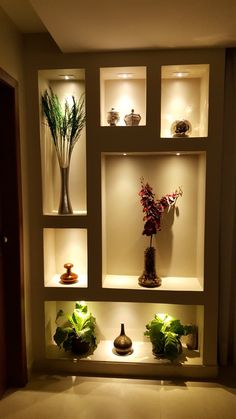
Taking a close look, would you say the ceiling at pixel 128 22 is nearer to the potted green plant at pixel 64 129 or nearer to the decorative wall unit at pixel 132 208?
the decorative wall unit at pixel 132 208

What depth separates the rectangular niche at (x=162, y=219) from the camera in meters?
2.21

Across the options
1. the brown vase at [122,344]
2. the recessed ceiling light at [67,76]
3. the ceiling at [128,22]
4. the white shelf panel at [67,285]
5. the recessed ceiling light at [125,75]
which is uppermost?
the ceiling at [128,22]

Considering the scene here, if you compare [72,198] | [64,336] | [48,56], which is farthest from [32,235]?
[48,56]

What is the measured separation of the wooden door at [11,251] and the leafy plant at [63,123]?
0.25 meters

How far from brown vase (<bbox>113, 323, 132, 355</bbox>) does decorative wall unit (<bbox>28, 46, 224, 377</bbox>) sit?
1.7 inches

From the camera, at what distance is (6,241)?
6.27 feet

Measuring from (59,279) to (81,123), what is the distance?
117 cm

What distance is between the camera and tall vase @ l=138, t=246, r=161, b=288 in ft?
6.93

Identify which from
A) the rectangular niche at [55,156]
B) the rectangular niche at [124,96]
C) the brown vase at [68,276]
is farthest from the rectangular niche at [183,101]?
the brown vase at [68,276]

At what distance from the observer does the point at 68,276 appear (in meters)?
2.18

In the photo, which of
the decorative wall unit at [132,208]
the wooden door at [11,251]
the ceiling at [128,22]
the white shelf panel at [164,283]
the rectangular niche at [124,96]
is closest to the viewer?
the ceiling at [128,22]

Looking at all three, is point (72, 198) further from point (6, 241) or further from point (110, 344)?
point (110, 344)

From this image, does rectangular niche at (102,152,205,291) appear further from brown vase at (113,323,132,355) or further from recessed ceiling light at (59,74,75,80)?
recessed ceiling light at (59,74,75,80)

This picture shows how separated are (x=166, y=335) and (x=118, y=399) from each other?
1.65 feet
